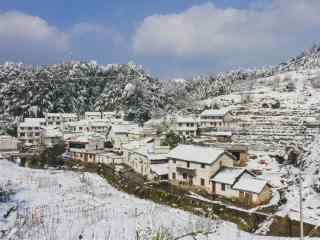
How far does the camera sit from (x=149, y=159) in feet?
126

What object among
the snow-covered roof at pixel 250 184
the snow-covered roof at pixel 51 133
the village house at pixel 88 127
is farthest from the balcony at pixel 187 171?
the village house at pixel 88 127

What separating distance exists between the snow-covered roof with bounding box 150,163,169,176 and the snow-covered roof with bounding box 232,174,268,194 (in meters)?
9.65

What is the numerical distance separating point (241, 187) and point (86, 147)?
97.5 feet

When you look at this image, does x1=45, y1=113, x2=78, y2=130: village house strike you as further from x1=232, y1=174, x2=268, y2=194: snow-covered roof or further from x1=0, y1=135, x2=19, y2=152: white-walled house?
x1=232, y1=174, x2=268, y2=194: snow-covered roof

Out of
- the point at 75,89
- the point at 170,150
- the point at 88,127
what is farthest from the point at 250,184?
the point at 75,89

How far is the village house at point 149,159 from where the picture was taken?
1471 inches

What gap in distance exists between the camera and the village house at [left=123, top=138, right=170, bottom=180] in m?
37.4

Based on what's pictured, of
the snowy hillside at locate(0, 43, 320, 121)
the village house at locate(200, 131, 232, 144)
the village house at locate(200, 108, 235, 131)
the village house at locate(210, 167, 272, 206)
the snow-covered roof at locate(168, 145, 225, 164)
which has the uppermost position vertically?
the snowy hillside at locate(0, 43, 320, 121)

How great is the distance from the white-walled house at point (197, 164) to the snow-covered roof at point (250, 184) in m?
3.10

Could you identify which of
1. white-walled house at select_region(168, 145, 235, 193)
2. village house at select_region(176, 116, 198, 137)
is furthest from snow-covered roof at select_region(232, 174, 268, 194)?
village house at select_region(176, 116, 198, 137)

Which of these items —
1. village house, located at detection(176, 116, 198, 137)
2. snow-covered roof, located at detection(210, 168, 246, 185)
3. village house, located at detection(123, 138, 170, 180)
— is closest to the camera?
snow-covered roof, located at detection(210, 168, 246, 185)

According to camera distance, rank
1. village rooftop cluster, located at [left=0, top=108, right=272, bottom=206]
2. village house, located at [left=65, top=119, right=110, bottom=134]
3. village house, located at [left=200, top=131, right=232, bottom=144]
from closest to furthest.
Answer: village rooftop cluster, located at [left=0, top=108, right=272, bottom=206] → village house, located at [left=200, top=131, right=232, bottom=144] → village house, located at [left=65, top=119, right=110, bottom=134]

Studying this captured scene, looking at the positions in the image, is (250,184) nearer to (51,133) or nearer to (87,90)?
(51,133)

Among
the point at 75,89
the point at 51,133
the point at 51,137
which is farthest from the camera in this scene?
the point at 75,89
